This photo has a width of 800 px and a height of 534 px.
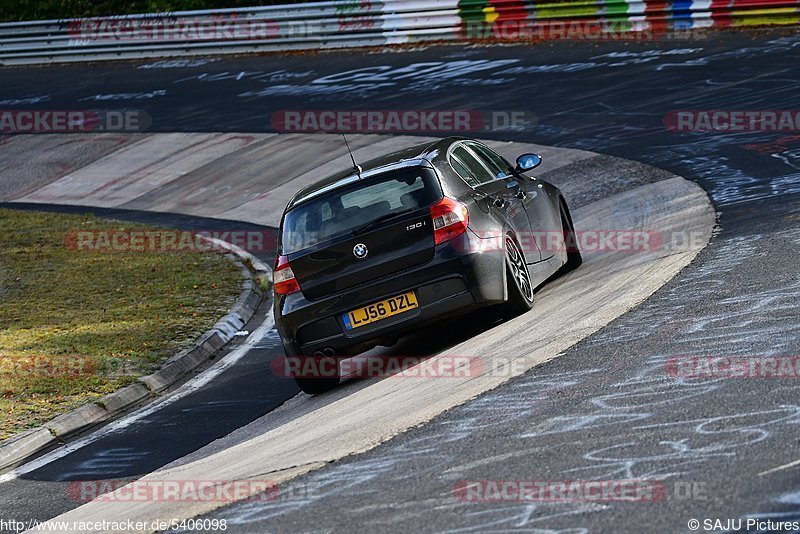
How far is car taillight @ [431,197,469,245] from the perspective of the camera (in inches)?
355

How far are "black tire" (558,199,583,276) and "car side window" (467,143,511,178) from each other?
734 millimetres

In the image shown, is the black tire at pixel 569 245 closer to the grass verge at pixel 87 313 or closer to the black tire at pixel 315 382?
the black tire at pixel 315 382

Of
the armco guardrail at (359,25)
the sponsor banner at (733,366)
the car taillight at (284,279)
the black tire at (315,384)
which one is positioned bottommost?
the black tire at (315,384)

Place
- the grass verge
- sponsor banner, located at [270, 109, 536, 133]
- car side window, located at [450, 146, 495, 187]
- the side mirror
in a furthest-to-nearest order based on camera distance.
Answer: sponsor banner, located at [270, 109, 536, 133] → the grass verge → the side mirror → car side window, located at [450, 146, 495, 187]

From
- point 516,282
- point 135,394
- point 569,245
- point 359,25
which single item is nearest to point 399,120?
point 359,25

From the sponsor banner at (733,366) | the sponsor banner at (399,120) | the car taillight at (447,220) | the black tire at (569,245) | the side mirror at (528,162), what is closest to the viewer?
the sponsor banner at (733,366)

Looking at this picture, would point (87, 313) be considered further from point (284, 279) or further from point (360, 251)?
point (360, 251)

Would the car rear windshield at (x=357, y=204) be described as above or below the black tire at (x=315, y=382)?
above

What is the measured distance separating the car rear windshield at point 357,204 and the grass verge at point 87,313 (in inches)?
Result: 96.3

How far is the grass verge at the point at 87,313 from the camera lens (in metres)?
10.6

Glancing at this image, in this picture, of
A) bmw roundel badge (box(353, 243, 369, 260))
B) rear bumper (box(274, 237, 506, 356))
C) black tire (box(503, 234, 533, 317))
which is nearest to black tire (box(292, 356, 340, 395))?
rear bumper (box(274, 237, 506, 356))

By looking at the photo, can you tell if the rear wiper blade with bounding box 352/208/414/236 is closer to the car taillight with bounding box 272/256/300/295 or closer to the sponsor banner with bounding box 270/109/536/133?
the car taillight with bounding box 272/256/300/295

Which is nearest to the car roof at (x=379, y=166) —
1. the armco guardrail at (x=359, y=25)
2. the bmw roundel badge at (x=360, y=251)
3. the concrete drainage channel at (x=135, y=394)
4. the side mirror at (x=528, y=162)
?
the bmw roundel badge at (x=360, y=251)

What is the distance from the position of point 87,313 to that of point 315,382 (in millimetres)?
4892
